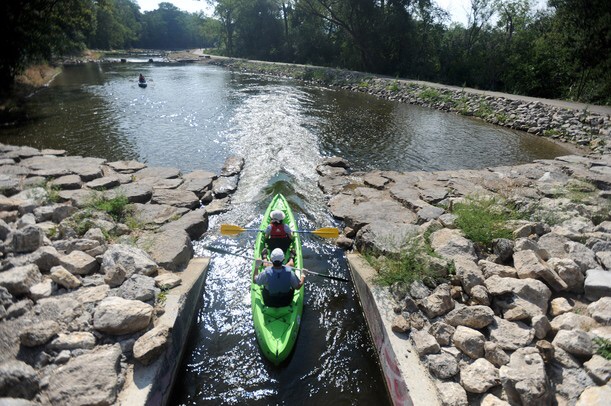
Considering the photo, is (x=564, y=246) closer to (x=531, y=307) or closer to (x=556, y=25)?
(x=531, y=307)

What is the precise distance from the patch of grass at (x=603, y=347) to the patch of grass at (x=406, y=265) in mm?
2203

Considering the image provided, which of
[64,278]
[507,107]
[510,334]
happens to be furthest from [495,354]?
[507,107]

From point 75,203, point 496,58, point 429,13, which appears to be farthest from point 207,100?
point 429,13

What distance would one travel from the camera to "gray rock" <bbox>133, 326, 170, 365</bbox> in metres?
4.45

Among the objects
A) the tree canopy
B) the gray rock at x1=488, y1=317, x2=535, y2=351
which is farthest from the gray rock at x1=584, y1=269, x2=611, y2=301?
the tree canopy

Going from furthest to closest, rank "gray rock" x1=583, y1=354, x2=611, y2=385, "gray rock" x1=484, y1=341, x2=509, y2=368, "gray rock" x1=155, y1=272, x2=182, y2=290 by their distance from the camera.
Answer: "gray rock" x1=155, y1=272, x2=182, y2=290 → "gray rock" x1=484, y1=341, x2=509, y2=368 → "gray rock" x1=583, y1=354, x2=611, y2=385

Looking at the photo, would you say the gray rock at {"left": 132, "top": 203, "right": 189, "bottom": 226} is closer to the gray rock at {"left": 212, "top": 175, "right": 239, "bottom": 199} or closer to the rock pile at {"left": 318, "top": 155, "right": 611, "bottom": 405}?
the gray rock at {"left": 212, "top": 175, "right": 239, "bottom": 199}

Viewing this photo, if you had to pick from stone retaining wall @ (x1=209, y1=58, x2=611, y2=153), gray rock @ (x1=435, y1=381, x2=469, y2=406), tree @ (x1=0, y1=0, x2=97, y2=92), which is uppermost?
A: tree @ (x1=0, y1=0, x2=97, y2=92)

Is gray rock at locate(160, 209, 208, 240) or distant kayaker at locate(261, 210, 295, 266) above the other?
distant kayaker at locate(261, 210, 295, 266)

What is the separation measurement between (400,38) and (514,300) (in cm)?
3506

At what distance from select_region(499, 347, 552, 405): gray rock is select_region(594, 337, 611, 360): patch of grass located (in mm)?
641

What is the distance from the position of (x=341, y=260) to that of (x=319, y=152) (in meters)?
7.61

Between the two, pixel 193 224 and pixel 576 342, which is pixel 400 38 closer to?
A: pixel 193 224

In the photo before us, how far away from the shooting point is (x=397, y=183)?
431 inches
